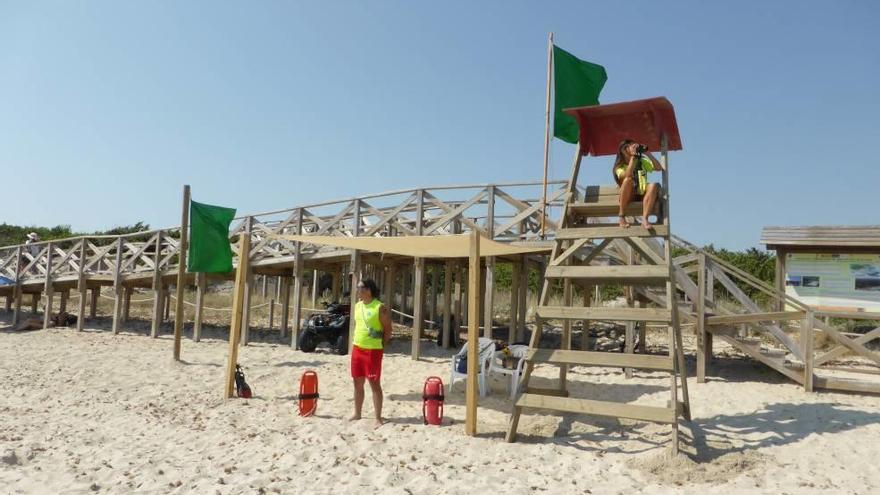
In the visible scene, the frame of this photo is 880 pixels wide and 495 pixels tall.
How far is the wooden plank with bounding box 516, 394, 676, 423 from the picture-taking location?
14.5 ft

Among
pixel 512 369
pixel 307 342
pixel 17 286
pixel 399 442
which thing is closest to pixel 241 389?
pixel 399 442

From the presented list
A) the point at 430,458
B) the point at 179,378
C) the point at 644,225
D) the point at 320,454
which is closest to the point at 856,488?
the point at 644,225

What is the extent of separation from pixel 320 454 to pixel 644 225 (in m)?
3.25

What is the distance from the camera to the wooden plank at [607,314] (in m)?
4.70

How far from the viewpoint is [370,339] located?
5398 mm

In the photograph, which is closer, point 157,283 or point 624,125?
point 624,125

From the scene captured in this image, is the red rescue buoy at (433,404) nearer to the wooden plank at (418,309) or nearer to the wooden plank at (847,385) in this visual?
the wooden plank at (418,309)

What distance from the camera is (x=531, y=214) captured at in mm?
8672

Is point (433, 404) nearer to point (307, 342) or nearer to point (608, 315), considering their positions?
point (608, 315)

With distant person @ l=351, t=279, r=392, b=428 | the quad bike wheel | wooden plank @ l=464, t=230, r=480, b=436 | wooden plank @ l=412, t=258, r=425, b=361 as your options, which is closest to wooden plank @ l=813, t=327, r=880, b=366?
wooden plank @ l=464, t=230, r=480, b=436

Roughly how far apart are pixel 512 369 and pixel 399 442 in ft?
8.16

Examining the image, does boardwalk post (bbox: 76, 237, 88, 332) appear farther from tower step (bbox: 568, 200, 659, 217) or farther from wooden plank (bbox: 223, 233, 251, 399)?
tower step (bbox: 568, 200, 659, 217)

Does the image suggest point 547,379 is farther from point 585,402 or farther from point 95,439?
point 95,439

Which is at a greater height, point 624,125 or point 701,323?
point 624,125
